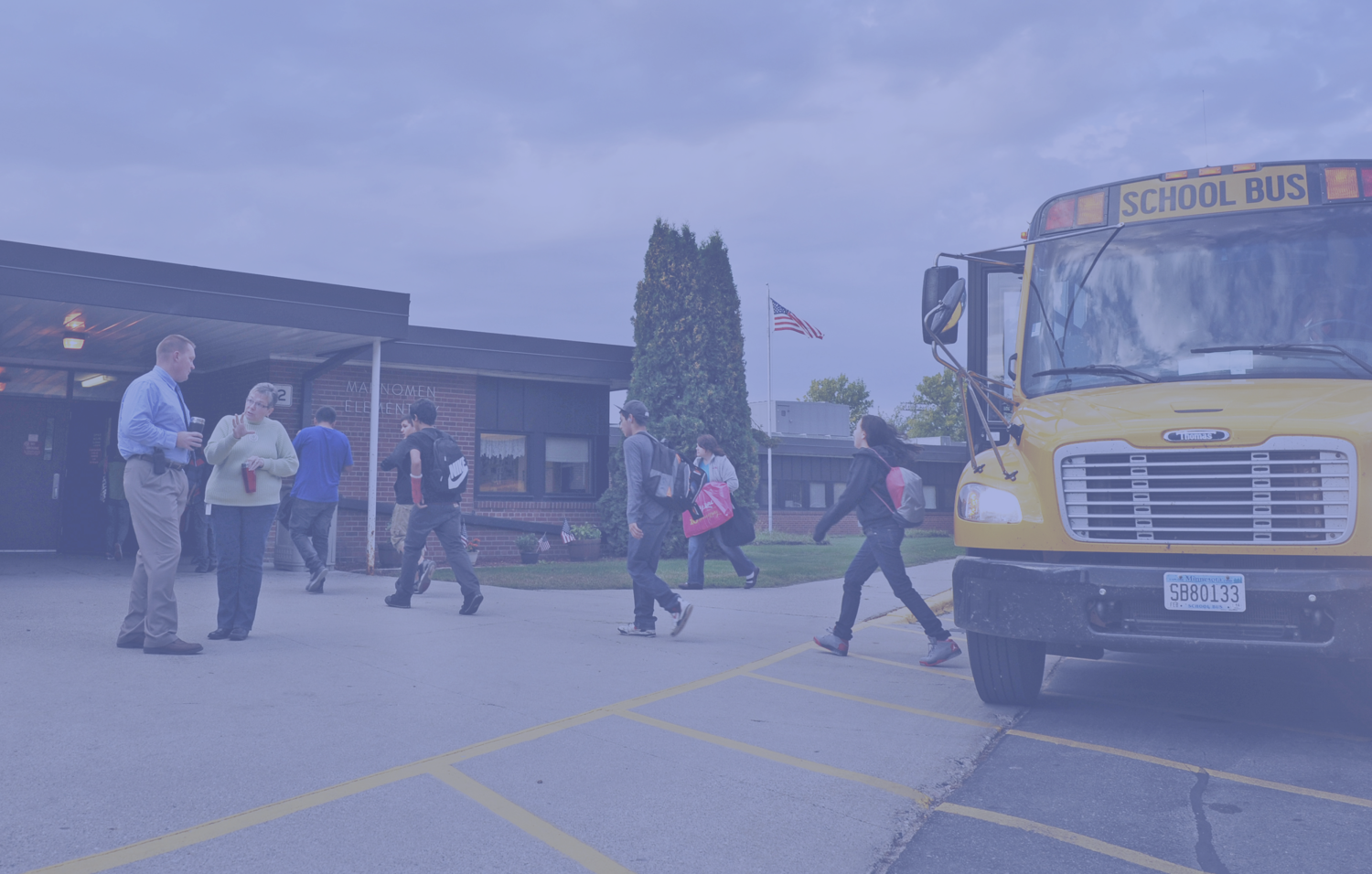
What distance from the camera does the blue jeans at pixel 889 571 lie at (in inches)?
268

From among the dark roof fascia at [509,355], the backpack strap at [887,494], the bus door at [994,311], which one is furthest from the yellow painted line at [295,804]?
the dark roof fascia at [509,355]

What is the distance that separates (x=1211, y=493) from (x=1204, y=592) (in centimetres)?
46

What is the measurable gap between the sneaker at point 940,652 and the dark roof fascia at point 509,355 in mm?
8658

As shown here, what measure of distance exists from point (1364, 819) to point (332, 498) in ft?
28.9

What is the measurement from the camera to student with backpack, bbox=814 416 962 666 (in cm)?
680

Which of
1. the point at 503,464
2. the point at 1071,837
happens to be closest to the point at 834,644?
the point at 1071,837

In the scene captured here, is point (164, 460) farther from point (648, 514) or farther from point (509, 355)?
point (509, 355)

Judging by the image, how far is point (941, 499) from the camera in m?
31.9

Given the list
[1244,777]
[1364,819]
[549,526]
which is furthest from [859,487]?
[549,526]

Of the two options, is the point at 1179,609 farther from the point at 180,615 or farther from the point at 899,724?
the point at 180,615

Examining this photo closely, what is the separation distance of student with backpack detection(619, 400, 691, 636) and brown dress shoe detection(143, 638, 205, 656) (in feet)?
9.66

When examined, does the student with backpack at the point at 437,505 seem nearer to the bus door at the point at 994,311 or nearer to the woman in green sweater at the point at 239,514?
the woman in green sweater at the point at 239,514

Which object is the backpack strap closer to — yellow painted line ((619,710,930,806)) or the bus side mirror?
the bus side mirror

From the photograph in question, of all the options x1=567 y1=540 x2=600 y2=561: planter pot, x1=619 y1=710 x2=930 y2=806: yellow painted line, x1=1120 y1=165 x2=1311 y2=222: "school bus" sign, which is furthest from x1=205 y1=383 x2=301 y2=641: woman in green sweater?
x1=567 y1=540 x2=600 y2=561: planter pot
